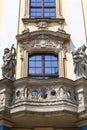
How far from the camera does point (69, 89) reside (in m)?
13.9

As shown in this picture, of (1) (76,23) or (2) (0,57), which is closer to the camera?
(2) (0,57)

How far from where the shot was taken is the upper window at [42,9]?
1756cm

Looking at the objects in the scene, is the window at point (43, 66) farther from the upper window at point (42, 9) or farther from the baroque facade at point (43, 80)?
the upper window at point (42, 9)

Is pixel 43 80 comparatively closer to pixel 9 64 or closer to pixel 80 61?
pixel 9 64

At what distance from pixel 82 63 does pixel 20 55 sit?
2.93 metres

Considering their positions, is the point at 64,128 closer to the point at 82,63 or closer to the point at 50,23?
the point at 82,63

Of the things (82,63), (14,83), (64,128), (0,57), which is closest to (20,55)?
(0,57)

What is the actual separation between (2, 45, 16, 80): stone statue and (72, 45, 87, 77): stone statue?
103 inches

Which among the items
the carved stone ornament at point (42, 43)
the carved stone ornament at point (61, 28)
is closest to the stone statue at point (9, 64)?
the carved stone ornament at point (42, 43)

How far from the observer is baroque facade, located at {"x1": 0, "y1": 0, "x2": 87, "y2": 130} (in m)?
13.4

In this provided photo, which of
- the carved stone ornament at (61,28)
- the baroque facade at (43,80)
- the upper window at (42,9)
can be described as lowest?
the baroque facade at (43,80)

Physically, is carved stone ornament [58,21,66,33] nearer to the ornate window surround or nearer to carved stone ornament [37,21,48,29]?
the ornate window surround

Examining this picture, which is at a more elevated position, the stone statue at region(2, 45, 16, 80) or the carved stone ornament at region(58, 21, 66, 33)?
the carved stone ornament at region(58, 21, 66, 33)

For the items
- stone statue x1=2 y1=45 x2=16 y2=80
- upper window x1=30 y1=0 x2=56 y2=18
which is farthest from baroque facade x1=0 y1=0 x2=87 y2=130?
upper window x1=30 y1=0 x2=56 y2=18
